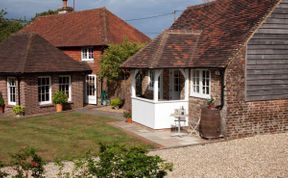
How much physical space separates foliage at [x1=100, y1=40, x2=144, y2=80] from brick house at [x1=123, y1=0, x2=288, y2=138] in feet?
22.6

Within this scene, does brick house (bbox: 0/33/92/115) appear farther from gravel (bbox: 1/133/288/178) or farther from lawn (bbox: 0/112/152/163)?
gravel (bbox: 1/133/288/178)

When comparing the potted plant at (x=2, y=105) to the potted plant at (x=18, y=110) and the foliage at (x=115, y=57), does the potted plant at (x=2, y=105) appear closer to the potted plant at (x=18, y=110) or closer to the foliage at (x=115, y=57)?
the potted plant at (x=18, y=110)

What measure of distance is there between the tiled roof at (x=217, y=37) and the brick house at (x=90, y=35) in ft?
28.2

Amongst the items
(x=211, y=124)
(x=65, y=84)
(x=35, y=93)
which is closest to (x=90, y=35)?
(x=65, y=84)

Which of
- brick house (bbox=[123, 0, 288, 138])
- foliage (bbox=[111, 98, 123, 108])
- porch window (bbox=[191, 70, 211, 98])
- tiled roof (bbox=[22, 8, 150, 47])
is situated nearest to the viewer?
brick house (bbox=[123, 0, 288, 138])

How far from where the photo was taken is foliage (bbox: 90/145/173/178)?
700cm

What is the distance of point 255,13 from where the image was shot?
16.5 m

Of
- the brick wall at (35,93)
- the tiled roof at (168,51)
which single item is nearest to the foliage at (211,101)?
the tiled roof at (168,51)

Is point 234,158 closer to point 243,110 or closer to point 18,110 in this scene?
point 243,110

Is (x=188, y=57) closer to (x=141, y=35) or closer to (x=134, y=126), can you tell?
(x=134, y=126)

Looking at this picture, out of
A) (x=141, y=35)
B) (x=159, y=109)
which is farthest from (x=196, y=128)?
(x=141, y=35)

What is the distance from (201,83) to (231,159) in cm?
543

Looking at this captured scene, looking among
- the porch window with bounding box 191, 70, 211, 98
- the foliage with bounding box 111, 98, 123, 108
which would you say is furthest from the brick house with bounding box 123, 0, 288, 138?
the foliage with bounding box 111, 98, 123, 108

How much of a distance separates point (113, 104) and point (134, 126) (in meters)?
7.19
